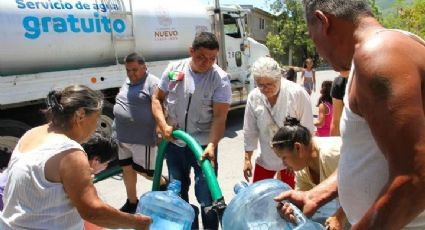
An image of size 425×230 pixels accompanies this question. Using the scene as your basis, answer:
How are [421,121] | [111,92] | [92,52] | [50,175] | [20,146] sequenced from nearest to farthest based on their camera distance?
[421,121], [50,175], [20,146], [92,52], [111,92]

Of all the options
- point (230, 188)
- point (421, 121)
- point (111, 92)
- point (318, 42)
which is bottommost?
point (230, 188)

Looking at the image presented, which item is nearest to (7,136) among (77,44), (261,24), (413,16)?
(77,44)

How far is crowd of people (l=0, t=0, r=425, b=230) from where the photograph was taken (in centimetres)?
120

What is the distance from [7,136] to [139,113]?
1.65m

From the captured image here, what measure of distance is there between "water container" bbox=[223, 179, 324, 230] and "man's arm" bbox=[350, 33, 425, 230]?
3.83 ft

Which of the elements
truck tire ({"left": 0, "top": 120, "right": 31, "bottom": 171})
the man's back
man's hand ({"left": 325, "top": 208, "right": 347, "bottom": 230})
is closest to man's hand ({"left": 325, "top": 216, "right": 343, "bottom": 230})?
man's hand ({"left": 325, "top": 208, "right": 347, "bottom": 230})

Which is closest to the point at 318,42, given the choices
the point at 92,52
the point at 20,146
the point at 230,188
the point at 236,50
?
the point at 20,146

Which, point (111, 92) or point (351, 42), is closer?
point (351, 42)

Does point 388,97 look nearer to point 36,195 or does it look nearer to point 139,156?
point 36,195

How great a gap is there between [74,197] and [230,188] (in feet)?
11.9

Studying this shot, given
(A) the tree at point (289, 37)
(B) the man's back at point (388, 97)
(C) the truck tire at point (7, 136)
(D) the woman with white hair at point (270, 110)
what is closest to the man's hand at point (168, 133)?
(D) the woman with white hair at point (270, 110)

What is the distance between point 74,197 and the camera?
6.64ft

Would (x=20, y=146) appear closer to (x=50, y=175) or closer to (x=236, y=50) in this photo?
(x=50, y=175)

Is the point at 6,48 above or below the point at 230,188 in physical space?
above
